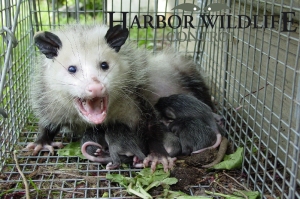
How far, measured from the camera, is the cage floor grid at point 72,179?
183 centimetres

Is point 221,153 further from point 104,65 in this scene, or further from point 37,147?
point 37,147

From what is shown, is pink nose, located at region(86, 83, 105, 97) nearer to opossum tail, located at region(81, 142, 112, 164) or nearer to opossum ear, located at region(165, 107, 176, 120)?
opossum tail, located at region(81, 142, 112, 164)

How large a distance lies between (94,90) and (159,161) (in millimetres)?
555

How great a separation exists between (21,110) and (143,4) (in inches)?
97.2

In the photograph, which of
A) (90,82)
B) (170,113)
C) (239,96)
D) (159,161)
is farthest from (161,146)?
(90,82)

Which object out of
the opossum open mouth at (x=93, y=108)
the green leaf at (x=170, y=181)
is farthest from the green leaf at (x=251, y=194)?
the opossum open mouth at (x=93, y=108)

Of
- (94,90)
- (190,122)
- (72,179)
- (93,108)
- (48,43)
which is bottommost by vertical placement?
(72,179)

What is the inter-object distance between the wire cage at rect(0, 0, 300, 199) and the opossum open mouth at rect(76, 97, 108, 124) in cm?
28

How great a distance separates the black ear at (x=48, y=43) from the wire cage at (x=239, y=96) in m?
0.15

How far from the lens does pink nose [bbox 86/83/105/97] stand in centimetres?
175

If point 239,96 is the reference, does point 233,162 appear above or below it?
below

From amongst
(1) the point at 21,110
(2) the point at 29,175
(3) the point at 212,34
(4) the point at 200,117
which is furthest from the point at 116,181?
(3) the point at 212,34

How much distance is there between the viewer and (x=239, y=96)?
2.19 metres

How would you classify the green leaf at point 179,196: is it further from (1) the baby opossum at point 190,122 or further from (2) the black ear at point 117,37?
(2) the black ear at point 117,37
